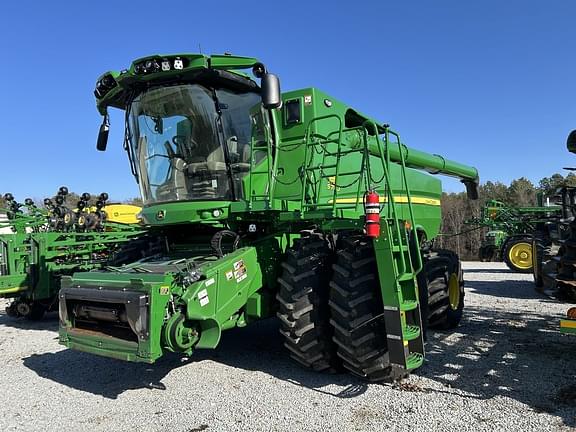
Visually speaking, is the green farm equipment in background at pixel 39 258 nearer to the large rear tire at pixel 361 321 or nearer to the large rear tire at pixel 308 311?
the large rear tire at pixel 308 311

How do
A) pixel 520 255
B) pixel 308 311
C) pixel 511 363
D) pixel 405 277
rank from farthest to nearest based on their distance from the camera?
pixel 520 255 → pixel 511 363 → pixel 308 311 → pixel 405 277

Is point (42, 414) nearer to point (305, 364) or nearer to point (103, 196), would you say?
point (305, 364)

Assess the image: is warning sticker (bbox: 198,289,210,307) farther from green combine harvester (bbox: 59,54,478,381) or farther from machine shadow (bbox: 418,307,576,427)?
machine shadow (bbox: 418,307,576,427)

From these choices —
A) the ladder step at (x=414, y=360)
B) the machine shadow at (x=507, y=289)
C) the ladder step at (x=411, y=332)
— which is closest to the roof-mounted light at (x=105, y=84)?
the ladder step at (x=411, y=332)

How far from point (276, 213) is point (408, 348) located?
Answer: 1.86 m

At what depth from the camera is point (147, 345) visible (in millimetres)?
3947

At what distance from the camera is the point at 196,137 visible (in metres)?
5.30

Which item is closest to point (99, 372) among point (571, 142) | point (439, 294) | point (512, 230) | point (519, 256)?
point (439, 294)

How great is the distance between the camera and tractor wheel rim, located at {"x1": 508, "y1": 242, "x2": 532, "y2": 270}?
46.9 ft

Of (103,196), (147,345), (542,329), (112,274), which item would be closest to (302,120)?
(112,274)

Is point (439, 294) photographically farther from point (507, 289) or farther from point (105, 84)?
point (507, 289)

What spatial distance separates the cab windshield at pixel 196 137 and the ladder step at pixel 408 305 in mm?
2121

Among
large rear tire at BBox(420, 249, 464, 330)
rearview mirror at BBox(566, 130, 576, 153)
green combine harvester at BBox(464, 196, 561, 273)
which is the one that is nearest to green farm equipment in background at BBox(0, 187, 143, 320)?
large rear tire at BBox(420, 249, 464, 330)

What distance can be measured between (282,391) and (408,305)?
4.54 ft
